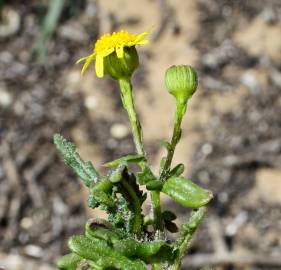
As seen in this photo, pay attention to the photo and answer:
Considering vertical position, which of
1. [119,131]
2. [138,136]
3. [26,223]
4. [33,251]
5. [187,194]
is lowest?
[187,194]

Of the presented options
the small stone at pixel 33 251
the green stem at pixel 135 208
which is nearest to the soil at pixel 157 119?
the small stone at pixel 33 251

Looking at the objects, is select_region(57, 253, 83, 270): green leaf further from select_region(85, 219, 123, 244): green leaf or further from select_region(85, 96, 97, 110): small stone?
select_region(85, 96, 97, 110): small stone

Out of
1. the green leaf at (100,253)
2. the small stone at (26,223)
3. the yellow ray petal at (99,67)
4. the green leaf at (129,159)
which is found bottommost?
the green leaf at (100,253)

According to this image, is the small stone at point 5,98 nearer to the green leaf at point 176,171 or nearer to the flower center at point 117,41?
the flower center at point 117,41

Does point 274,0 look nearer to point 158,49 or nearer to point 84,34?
point 158,49

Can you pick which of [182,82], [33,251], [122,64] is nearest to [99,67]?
[122,64]

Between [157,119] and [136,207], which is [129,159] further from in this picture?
[157,119]
